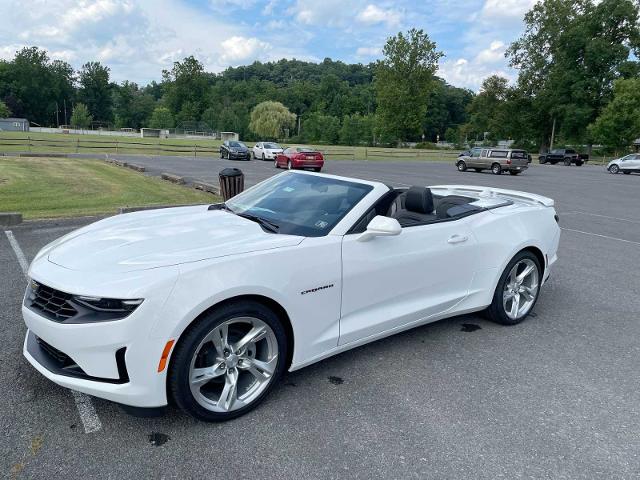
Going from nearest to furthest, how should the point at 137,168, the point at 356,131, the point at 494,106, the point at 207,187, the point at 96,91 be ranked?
1. the point at 207,187
2. the point at 137,168
3. the point at 494,106
4. the point at 356,131
5. the point at 96,91

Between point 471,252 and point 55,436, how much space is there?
3.22 metres

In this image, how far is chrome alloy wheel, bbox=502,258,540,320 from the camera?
14.2ft

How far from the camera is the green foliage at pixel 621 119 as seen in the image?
50969 mm

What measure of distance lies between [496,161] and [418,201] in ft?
97.7

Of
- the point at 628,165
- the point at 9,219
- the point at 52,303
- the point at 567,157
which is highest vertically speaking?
the point at 567,157

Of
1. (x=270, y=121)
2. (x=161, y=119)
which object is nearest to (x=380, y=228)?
(x=270, y=121)

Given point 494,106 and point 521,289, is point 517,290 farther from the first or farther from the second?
point 494,106

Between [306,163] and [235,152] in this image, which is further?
[235,152]

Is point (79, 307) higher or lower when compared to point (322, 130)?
lower

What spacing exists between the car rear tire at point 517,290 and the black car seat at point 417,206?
40.4 inches

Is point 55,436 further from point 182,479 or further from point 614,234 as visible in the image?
point 614,234

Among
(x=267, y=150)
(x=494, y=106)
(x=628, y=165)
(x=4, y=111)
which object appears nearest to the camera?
(x=267, y=150)

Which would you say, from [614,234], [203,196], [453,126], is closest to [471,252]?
[614,234]

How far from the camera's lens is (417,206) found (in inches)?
146
